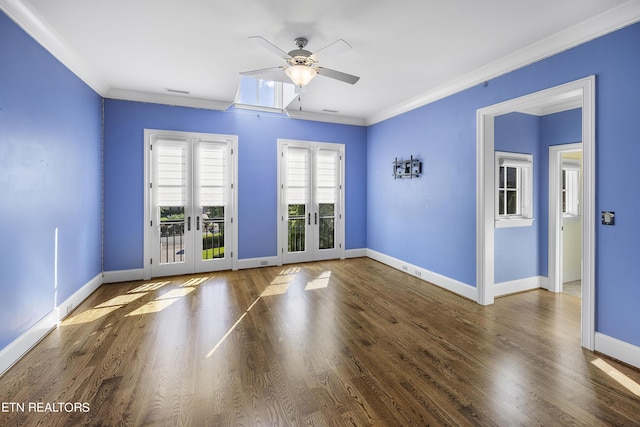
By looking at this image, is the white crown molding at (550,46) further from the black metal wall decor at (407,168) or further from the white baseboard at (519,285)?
the white baseboard at (519,285)

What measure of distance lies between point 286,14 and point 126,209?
157 inches

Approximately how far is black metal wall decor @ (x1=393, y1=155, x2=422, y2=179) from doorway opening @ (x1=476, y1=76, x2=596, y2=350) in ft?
3.90

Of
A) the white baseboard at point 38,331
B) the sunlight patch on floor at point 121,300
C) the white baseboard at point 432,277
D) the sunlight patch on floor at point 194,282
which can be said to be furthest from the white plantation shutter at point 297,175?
the white baseboard at point 38,331

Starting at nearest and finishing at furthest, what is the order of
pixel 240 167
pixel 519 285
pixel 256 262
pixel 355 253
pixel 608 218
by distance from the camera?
1. pixel 608 218
2. pixel 519 285
3. pixel 240 167
4. pixel 256 262
5. pixel 355 253

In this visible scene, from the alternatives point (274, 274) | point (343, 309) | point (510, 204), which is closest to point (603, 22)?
point (510, 204)

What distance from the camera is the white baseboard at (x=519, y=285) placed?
419 centimetres

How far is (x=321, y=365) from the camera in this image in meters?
2.47

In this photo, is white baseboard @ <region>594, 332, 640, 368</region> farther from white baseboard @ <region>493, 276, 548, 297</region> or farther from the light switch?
white baseboard @ <region>493, 276, 548, 297</region>

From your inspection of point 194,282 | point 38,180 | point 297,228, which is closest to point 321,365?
point 194,282

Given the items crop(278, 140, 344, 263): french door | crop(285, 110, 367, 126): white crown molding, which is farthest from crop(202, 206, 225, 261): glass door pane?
crop(285, 110, 367, 126): white crown molding

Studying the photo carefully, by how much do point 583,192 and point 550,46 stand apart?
1.54 metres

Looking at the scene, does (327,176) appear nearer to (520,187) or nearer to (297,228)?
(297,228)

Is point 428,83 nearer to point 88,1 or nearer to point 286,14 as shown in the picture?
point 286,14

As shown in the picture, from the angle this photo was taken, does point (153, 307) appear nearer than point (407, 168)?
Yes
